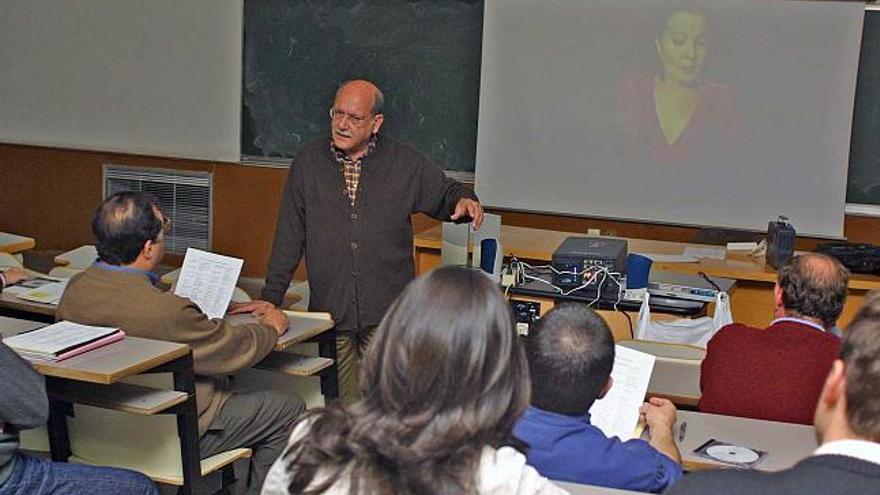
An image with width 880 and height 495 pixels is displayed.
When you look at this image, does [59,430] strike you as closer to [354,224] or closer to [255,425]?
[255,425]

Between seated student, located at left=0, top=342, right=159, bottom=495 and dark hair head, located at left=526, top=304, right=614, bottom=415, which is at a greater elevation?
dark hair head, located at left=526, top=304, right=614, bottom=415

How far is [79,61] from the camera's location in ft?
24.4

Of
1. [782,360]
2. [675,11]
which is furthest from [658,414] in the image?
[675,11]

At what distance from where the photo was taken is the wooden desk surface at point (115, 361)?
3018 millimetres

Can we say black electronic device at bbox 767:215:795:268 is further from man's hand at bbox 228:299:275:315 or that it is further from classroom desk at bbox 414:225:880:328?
man's hand at bbox 228:299:275:315

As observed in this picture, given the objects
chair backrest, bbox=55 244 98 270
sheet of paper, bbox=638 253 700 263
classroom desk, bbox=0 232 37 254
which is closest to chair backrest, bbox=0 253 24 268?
classroom desk, bbox=0 232 37 254

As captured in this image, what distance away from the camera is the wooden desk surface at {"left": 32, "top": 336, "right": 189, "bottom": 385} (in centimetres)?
302

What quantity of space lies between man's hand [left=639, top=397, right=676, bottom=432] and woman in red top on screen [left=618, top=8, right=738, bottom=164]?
11.5ft

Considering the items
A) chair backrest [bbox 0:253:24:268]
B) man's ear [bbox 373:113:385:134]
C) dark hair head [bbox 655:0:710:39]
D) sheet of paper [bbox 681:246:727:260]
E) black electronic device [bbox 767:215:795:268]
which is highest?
dark hair head [bbox 655:0:710:39]

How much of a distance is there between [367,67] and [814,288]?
4053 millimetres

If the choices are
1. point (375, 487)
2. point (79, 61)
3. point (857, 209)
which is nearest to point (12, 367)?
point (375, 487)

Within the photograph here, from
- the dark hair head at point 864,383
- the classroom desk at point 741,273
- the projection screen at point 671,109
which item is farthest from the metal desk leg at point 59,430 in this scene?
the projection screen at point 671,109

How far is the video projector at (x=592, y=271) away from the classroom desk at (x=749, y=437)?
1488 millimetres

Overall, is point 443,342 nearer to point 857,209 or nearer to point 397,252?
point 397,252
